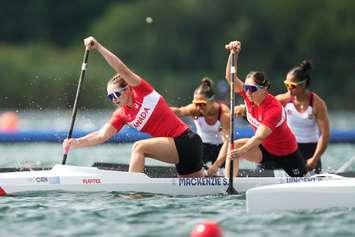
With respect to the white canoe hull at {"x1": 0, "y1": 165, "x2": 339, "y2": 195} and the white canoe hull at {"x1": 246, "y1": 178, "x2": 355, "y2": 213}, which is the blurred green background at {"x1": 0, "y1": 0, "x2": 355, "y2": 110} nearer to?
the white canoe hull at {"x1": 0, "y1": 165, "x2": 339, "y2": 195}

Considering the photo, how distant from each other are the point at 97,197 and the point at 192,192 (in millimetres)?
1088

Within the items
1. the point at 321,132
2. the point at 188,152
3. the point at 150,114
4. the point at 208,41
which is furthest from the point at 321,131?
the point at 208,41

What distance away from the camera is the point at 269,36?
56188 millimetres

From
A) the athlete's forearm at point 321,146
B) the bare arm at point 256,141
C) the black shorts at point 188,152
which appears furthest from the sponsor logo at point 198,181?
the athlete's forearm at point 321,146

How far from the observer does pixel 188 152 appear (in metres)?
13.5

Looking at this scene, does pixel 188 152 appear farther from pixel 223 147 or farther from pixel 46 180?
pixel 46 180

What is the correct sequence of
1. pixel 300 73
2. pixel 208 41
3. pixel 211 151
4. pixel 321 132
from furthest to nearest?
pixel 208 41
pixel 211 151
pixel 321 132
pixel 300 73

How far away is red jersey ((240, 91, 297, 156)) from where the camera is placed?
13664mm

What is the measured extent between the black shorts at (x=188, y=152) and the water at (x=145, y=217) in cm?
49

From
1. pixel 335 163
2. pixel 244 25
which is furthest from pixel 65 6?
pixel 335 163

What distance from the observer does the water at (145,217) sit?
423 inches

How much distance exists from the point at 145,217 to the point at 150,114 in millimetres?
2027

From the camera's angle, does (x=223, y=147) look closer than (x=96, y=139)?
No

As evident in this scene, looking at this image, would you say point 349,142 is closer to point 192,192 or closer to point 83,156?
point 83,156
